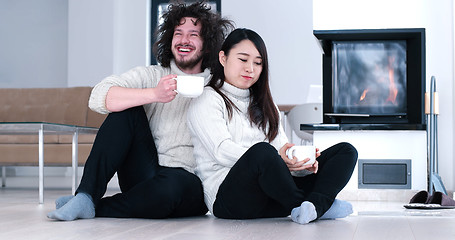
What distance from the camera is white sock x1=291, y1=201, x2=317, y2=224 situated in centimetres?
206

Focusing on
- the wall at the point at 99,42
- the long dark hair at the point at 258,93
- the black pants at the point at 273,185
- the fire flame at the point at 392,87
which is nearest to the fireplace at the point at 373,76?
the fire flame at the point at 392,87

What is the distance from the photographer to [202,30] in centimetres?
246

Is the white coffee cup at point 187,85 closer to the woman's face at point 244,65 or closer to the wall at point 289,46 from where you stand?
the woman's face at point 244,65

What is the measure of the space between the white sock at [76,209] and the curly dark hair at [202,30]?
600 millimetres

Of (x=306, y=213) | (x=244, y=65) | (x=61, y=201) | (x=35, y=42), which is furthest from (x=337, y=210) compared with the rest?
(x=35, y=42)

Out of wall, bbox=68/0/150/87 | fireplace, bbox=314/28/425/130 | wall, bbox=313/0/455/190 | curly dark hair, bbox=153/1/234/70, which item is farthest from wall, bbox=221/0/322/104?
curly dark hair, bbox=153/1/234/70

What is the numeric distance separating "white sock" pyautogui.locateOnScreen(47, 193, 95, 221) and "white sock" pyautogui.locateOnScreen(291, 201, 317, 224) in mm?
660

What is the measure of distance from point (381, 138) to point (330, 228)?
1905 mm

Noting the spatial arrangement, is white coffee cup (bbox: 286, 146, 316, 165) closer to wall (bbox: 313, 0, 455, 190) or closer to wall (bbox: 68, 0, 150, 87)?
wall (bbox: 313, 0, 455, 190)

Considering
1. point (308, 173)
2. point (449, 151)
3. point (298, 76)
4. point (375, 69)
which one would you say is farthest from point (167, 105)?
point (298, 76)

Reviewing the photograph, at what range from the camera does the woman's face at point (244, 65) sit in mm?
2273

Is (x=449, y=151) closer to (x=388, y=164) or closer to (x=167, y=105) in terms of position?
(x=388, y=164)

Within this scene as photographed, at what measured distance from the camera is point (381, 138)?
3818 mm

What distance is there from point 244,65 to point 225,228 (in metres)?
0.59
